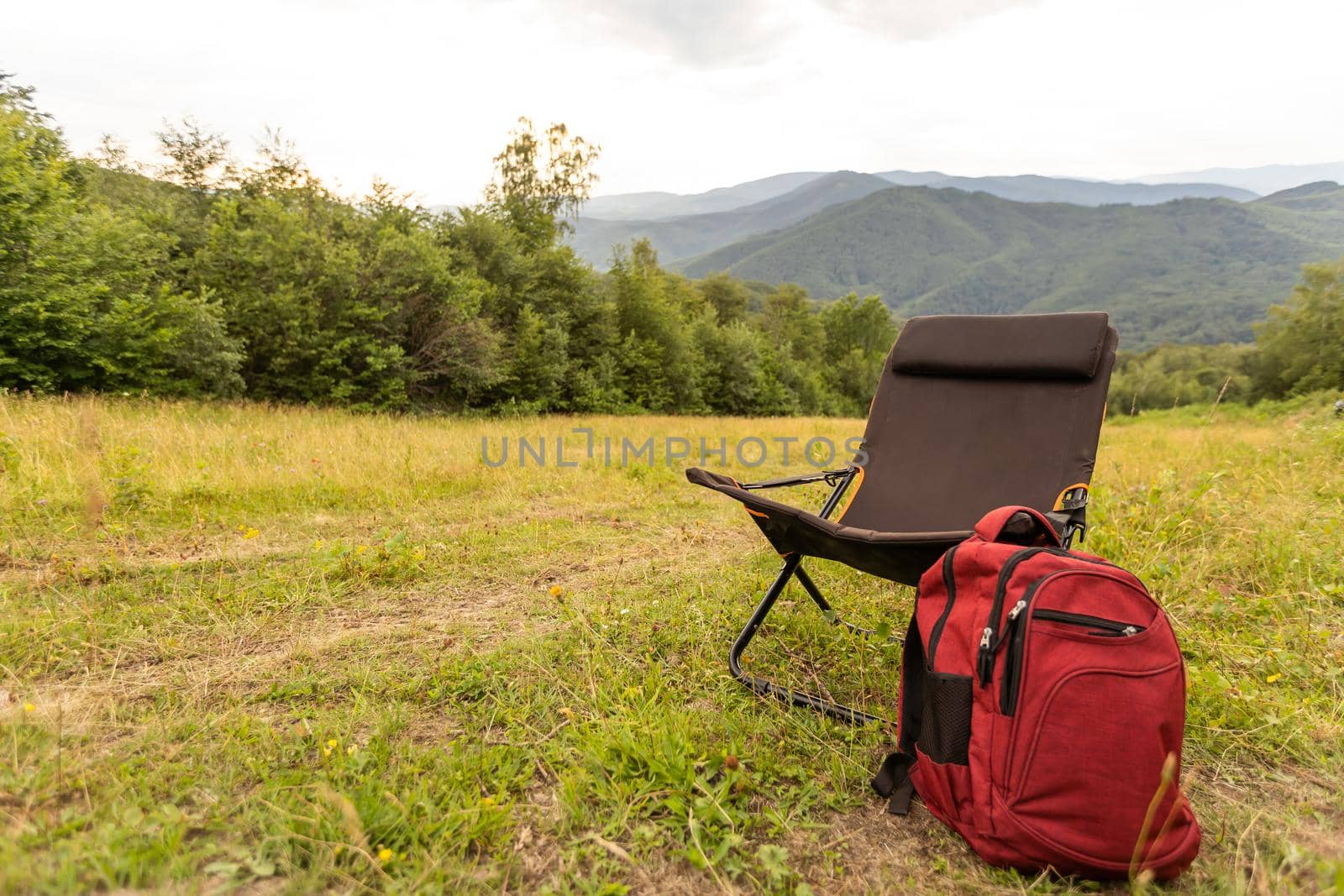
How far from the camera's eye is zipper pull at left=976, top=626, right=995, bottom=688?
1.35 m

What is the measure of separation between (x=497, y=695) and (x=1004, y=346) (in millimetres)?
2476

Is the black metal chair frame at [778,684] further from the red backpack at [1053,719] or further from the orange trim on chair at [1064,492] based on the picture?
the red backpack at [1053,719]

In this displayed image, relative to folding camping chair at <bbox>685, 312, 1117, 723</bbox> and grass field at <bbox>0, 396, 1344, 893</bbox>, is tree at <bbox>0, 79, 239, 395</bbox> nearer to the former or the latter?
grass field at <bbox>0, 396, 1344, 893</bbox>

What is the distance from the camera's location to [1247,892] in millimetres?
1159

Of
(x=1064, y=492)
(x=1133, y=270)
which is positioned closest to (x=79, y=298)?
(x=1064, y=492)

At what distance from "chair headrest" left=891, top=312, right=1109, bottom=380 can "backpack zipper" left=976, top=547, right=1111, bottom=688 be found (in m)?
1.24

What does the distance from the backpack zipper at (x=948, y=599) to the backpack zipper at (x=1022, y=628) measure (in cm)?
16

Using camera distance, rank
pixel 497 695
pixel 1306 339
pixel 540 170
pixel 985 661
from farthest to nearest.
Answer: pixel 1306 339 < pixel 540 170 < pixel 497 695 < pixel 985 661

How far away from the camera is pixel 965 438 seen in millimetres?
2553

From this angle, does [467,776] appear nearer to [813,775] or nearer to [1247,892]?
[813,775]

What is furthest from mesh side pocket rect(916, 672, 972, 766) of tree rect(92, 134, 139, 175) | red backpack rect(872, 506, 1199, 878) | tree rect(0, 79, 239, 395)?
tree rect(92, 134, 139, 175)

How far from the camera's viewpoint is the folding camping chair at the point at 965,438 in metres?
2.04

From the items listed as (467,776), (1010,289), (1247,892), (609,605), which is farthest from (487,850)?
(1010,289)

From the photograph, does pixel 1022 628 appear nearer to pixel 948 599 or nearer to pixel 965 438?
pixel 948 599
